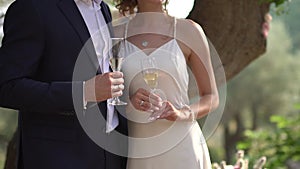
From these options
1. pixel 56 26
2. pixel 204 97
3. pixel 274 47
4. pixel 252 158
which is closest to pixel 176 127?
pixel 204 97

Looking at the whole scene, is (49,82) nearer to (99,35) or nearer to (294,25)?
(99,35)

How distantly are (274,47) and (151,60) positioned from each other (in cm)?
1617

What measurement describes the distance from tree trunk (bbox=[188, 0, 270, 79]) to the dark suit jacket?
1937 mm

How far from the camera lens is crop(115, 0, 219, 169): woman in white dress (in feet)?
9.41

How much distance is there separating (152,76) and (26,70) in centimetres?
56

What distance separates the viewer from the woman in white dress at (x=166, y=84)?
287cm

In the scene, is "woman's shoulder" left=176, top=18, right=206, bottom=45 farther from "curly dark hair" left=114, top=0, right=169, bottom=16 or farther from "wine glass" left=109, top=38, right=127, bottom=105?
"wine glass" left=109, top=38, right=127, bottom=105

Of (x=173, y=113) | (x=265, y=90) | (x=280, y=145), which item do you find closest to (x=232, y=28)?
(x=173, y=113)

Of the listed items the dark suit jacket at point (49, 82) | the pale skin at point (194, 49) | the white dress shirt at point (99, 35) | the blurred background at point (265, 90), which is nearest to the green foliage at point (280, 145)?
the pale skin at point (194, 49)

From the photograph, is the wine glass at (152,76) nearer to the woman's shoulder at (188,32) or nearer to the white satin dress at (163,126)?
the white satin dress at (163,126)

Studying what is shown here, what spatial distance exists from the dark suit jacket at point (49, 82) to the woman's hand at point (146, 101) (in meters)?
0.16

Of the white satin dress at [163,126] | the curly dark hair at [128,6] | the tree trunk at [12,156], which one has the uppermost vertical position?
the curly dark hair at [128,6]

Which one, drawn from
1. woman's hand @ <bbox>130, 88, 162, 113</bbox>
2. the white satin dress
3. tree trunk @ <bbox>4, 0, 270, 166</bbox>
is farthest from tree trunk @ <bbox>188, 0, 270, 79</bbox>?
woman's hand @ <bbox>130, 88, 162, 113</bbox>

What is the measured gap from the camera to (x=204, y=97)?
2.95 meters
